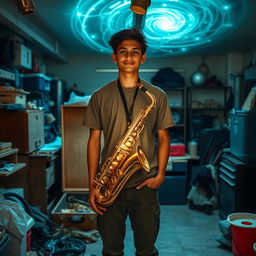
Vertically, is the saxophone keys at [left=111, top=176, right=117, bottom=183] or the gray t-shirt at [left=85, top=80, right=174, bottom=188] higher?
the gray t-shirt at [left=85, top=80, right=174, bottom=188]

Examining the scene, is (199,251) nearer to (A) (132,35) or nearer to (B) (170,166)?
(B) (170,166)

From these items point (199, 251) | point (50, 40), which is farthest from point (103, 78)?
point (199, 251)

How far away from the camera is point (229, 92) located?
594 centimetres

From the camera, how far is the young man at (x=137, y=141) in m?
1.79

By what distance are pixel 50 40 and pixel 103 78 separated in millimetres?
1701

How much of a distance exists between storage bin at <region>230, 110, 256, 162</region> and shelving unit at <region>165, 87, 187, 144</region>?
2.16 m

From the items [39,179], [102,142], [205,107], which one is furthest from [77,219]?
[205,107]

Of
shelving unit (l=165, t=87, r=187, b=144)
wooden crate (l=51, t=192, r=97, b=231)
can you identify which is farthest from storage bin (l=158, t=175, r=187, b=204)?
wooden crate (l=51, t=192, r=97, b=231)

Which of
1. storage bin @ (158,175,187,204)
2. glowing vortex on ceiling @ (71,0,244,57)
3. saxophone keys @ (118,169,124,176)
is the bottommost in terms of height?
storage bin @ (158,175,187,204)

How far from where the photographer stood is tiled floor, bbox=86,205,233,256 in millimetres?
2967

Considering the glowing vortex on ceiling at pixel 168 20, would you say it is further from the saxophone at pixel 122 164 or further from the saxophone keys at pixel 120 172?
the saxophone keys at pixel 120 172

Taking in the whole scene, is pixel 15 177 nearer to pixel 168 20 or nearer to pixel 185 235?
pixel 185 235

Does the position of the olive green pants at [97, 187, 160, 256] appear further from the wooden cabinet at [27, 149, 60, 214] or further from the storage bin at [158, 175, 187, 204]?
the storage bin at [158, 175, 187, 204]

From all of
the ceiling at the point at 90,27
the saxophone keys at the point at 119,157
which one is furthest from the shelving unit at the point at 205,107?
the saxophone keys at the point at 119,157
